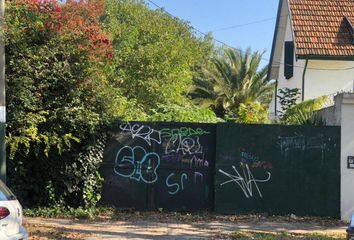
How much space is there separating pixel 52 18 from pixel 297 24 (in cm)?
1065

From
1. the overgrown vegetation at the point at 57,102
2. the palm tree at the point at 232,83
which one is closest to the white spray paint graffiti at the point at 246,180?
the overgrown vegetation at the point at 57,102

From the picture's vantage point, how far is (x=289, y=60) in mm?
19969

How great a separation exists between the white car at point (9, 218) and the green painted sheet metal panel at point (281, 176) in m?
5.49

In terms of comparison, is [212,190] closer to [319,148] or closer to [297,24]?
[319,148]

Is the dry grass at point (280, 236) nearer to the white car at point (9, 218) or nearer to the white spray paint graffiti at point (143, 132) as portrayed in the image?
the white spray paint graffiti at point (143, 132)

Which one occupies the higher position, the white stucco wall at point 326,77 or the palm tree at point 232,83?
the palm tree at point 232,83

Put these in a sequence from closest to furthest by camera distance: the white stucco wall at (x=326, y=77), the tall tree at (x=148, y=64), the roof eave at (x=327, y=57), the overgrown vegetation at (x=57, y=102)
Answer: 1. the overgrown vegetation at (x=57, y=102)
2. the roof eave at (x=327, y=57)
3. the white stucco wall at (x=326, y=77)
4. the tall tree at (x=148, y=64)

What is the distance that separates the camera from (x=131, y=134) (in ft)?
36.6

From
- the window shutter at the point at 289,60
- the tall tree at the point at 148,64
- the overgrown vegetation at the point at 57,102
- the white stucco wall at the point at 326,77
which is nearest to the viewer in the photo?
the overgrown vegetation at the point at 57,102

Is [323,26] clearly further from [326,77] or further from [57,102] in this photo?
[57,102]

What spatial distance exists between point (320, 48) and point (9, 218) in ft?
46.0

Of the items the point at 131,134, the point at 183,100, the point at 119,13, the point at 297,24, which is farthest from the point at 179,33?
the point at 131,134

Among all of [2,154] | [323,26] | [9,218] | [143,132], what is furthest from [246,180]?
[323,26]

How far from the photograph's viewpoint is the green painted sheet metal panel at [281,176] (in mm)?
11023
